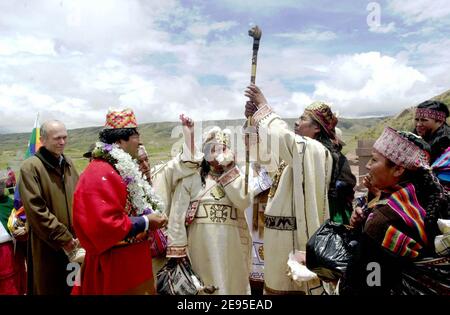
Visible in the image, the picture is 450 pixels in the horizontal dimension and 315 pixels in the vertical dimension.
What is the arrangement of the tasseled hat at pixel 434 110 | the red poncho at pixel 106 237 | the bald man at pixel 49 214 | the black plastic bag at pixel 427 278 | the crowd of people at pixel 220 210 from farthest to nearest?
the tasseled hat at pixel 434 110 < the bald man at pixel 49 214 < the red poncho at pixel 106 237 < the crowd of people at pixel 220 210 < the black plastic bag at pixel 427 278

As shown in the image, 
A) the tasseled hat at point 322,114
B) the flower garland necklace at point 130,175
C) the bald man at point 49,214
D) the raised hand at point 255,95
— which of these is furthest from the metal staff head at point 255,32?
the bald man at point 49,214

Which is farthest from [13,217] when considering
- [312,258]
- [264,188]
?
[312,258]

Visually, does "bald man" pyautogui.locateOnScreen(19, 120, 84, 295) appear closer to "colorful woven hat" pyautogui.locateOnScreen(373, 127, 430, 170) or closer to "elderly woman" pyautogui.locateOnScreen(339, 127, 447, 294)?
"elderly woman" pyautogui.locateOnScreen(339, 127, 447, 294)

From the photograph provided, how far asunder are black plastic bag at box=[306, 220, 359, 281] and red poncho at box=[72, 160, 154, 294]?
4.77 feet

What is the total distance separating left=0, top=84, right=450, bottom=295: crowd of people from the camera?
231 centimetres

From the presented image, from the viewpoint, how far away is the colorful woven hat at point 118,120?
340 centimetres

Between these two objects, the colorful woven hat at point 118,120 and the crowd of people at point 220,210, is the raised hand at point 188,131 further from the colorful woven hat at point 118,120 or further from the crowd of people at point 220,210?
the colorful woven hat at point 118,120

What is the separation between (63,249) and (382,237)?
319 centimetres

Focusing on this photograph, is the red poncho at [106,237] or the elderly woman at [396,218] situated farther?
the red poncho at [106,237]

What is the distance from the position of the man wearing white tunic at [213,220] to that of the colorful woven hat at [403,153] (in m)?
2.19

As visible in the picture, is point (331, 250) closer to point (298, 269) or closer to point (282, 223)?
point (298, 269)

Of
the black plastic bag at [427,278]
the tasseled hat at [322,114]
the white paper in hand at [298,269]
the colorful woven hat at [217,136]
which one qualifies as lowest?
the white paper in hand at [298,269]
